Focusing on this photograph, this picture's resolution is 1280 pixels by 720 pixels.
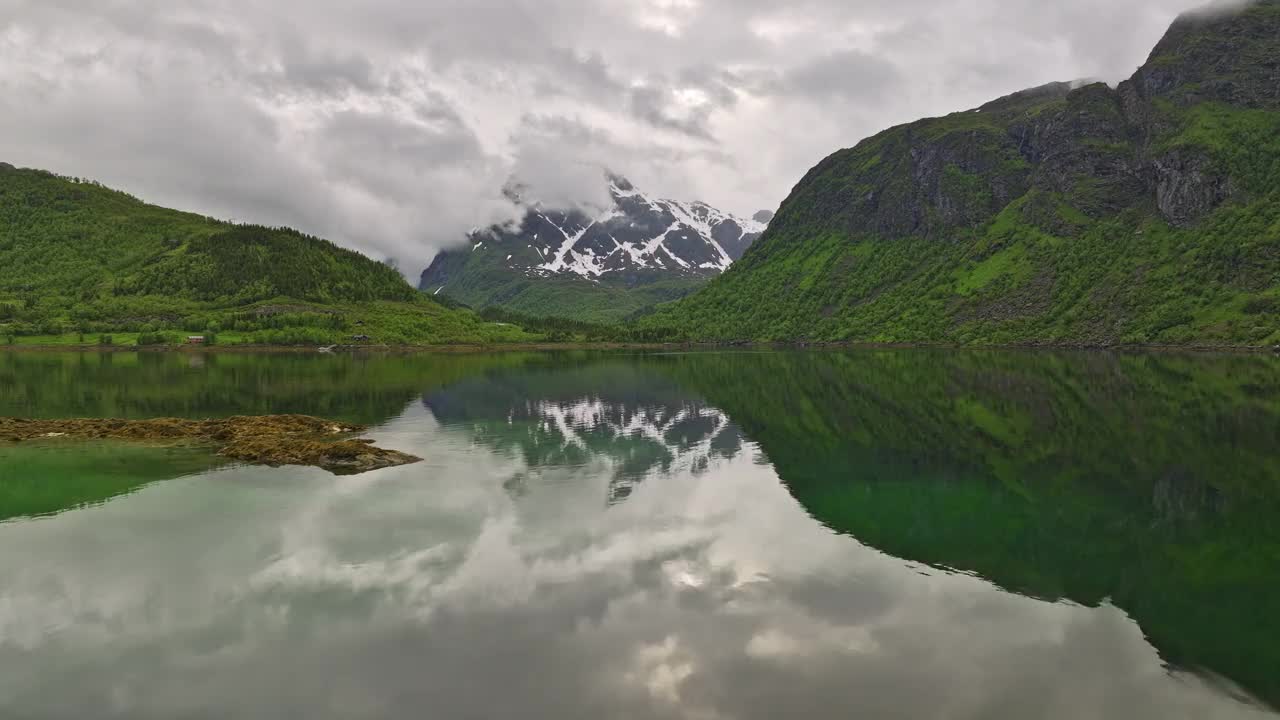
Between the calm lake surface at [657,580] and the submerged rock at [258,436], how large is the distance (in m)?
2.78

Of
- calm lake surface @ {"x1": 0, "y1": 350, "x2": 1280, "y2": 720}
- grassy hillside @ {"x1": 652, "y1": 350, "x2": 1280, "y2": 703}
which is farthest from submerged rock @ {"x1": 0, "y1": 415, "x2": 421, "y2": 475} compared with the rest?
grassy hillside @ {"x1": 652, "y1": 350, "x2": 1280, "y2": 703}

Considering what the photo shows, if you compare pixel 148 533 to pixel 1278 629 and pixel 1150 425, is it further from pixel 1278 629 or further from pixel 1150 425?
pixel 1150 425

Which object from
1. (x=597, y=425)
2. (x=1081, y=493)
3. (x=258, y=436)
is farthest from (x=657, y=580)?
(x=597, y=425)

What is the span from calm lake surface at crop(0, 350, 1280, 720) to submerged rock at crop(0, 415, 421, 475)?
9.12 ft

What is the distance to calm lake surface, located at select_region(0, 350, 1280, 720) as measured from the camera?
648 inches

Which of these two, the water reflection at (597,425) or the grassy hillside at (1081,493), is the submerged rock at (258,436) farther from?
the grassy hillside at (1081,493)

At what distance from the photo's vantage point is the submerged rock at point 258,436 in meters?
43.0

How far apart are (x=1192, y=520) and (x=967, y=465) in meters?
13.2

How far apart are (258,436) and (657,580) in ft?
121

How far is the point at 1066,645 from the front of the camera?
19000 mm

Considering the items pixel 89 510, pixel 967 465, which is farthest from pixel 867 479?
pixel 89 510

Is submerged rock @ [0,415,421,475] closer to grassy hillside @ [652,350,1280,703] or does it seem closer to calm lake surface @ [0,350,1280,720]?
calm lake surface @ [0,350,1280,720]

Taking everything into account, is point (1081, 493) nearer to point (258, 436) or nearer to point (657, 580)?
point (657, 580)

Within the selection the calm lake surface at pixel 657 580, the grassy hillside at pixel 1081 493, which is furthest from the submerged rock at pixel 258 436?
the grassy hillside at pixel 1081 493
